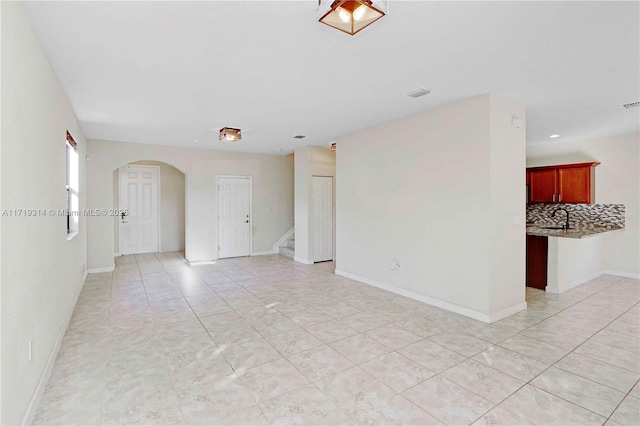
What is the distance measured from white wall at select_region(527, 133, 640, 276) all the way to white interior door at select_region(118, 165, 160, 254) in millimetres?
9617

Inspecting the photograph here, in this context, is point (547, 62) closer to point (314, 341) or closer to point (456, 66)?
point (456, 66)

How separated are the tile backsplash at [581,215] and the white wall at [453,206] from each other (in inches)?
134

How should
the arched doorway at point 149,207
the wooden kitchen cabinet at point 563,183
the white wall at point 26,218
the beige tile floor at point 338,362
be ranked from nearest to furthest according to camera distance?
1. the white wall at point 26,218
2. the beige tile floor at point 338,362
3. the wooden kitchen cabinet at point 563,183
4. the arched doorway at point 149,207

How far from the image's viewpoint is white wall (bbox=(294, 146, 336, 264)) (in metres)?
6.87

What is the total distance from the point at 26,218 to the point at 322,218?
Result: 5.47 metres

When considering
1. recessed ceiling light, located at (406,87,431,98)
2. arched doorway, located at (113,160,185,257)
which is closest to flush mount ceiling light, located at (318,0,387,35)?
recessed ceiling light, located at (406,87,431,98)

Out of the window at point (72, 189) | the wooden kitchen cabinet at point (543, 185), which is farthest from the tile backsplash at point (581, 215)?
the window at point (72, 189)

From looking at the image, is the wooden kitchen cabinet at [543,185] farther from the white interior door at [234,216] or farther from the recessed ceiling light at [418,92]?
the white interior door at [234,216]

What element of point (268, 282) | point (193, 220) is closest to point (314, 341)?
point (268, 282)

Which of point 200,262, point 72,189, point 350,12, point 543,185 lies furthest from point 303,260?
point 350,12

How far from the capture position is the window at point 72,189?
4.26 metres

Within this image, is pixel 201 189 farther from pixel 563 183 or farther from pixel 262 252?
pixel 563 183

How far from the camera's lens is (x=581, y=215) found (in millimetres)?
6363

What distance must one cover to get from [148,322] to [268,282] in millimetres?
2098
